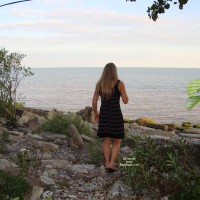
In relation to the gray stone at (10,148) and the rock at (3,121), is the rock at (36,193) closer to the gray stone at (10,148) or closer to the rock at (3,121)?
the gray stone at (10,148)

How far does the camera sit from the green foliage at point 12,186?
4926 millimetres

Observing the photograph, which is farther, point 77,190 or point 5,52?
point 5,52

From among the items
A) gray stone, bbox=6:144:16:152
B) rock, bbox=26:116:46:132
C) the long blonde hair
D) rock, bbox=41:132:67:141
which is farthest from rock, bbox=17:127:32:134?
the long blonde hair

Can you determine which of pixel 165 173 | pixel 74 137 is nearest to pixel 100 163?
pixel 74 137

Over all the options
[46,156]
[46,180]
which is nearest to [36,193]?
[46,180]

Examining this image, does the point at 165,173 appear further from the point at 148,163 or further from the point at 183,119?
the point at 183,119

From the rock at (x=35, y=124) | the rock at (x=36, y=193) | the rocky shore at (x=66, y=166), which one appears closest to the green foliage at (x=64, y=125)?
the rocky shore at (x=66, y=166)

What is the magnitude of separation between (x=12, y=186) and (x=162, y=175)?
7.53 feet

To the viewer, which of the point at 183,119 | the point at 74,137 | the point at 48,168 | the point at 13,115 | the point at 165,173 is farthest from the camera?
the point at 183,119

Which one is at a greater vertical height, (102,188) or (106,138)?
(106,138)

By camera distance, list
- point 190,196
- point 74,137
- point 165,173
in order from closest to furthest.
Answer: point 190,196
point 165,173
point 74,137

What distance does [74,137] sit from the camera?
8.55m

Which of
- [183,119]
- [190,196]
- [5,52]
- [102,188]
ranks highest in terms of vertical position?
[5,52]

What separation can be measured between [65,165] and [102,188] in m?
1.35
